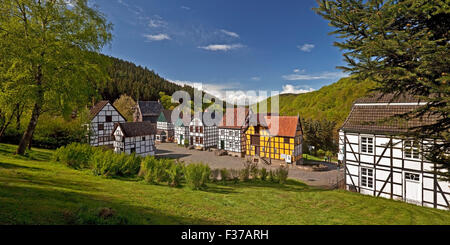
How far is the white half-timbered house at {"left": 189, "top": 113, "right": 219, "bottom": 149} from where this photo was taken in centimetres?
4056

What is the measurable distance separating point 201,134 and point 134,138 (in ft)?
47.6

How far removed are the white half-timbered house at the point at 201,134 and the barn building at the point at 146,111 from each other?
86.8ft

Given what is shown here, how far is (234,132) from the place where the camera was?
3644 centimetres

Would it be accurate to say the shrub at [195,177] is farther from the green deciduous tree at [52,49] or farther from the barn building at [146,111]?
the barn building at [146,111]

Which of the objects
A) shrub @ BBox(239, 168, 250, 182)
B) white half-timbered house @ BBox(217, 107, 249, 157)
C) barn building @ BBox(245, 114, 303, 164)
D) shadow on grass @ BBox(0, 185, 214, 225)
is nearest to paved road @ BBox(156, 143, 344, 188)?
barn building @ BBox(245, 114, 303, 164)

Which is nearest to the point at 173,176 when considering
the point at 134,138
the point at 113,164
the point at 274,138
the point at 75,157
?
the point at 113,164

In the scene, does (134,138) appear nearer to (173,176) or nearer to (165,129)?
(173,176)

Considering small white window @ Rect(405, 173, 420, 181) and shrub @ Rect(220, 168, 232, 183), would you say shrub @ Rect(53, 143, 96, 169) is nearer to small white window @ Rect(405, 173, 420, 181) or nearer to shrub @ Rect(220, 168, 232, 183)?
shrub @ Rect(220, 168, 232, 183)

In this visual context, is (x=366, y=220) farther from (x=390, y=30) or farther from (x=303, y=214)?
(x=390, y=30)

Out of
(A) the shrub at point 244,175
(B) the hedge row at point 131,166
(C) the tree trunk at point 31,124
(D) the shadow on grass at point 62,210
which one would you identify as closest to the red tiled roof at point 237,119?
(A) the shrub at point 244,175

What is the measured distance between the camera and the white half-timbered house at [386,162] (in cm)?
1448

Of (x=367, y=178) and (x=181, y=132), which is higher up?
(x=181, y=132)

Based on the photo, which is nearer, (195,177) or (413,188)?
(195,177)

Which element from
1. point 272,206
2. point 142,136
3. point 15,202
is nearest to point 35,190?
point 15,202
